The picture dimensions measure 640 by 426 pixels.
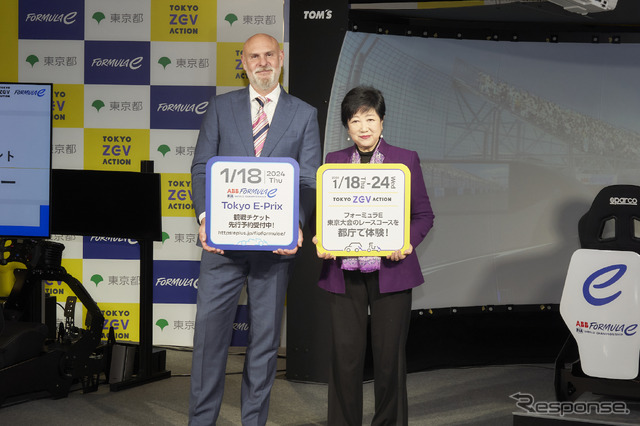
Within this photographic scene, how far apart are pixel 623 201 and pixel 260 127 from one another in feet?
6.93

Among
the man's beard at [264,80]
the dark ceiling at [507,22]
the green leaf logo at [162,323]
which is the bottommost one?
the green leaf logo at [162,323]

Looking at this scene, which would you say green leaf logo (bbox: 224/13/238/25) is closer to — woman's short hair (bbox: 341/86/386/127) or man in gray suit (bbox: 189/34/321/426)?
man in gray suit (bbox: 189/34/321/426)

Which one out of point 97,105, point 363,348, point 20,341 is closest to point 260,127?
point 363,348

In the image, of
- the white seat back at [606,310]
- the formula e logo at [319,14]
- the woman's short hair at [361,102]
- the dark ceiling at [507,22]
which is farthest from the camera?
A: the dark ceiling at [507,22]

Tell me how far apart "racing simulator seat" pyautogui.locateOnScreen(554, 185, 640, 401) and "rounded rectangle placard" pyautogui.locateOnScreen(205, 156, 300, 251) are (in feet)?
6.35

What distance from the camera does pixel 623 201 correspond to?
3928mm

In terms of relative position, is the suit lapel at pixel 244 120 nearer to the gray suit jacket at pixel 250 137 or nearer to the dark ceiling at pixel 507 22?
the gray suit jacket at pixel 250 137

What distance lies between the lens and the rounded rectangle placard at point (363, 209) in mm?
A: 2627

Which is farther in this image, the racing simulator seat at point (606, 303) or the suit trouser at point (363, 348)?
the racing simulator seat at point (606, 303)

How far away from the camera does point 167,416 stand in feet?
12.0

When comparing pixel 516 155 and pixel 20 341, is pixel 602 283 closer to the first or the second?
pixel 516 155

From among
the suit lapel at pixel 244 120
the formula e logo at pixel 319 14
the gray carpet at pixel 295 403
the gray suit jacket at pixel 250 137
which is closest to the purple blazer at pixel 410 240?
the gray suit jacket at pixel 250 137

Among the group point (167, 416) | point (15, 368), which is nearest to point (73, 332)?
point (15, 368)

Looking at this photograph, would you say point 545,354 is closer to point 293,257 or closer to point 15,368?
point 293,257
